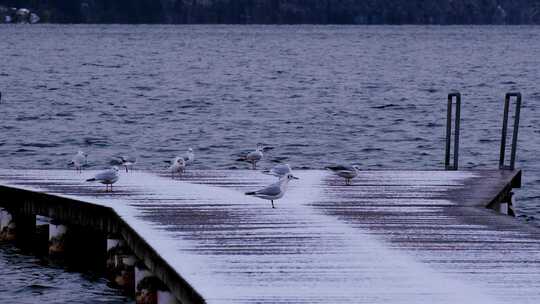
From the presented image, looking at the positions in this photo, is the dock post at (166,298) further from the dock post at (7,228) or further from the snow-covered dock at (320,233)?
the dock post at (7,228)

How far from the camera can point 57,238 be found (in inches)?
758

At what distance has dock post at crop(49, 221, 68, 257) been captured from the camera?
1922 cm

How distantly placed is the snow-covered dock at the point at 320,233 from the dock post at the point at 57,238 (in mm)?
488

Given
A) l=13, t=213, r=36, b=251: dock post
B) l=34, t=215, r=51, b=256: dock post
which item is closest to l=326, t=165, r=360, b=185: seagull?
l=34, t=215, r=51, b=256: dock post

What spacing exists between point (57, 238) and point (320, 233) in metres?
5.56

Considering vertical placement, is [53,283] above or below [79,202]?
below

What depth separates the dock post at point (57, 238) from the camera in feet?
63.1

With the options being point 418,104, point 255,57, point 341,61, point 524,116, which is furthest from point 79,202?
point 255,57

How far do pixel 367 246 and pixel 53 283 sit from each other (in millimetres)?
5842

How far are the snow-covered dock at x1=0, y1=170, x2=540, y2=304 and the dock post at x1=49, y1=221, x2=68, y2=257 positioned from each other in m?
0.49

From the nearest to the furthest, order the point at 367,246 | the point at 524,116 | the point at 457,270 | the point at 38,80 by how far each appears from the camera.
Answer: the point at 457,270 < the point at 367,246 < the point at 524,116 < the point at 38,80

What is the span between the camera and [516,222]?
16.1 meters

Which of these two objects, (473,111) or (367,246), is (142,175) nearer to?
(367,246)

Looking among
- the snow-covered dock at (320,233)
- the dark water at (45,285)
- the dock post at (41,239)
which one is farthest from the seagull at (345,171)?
the dock post at (41,239)
